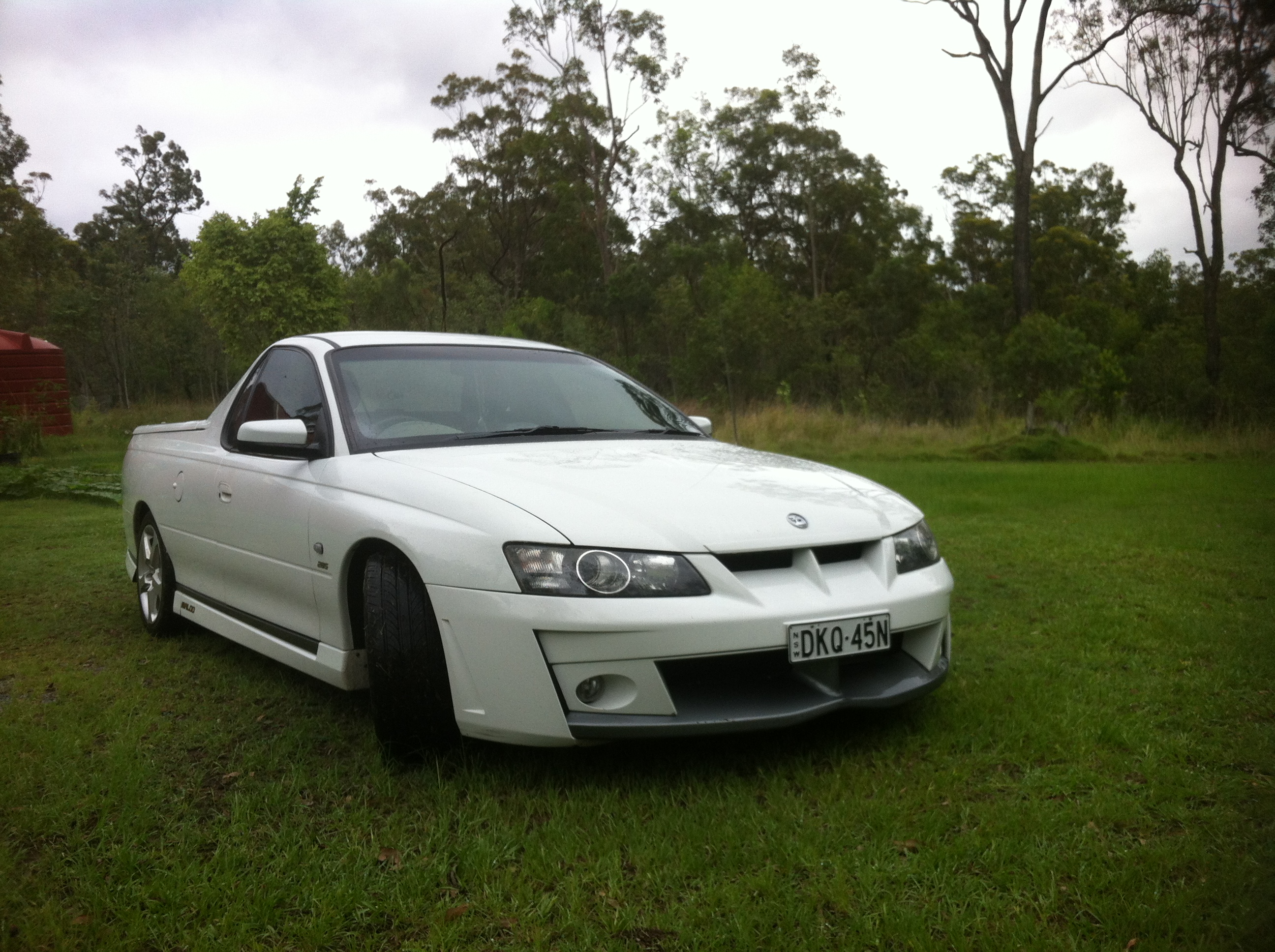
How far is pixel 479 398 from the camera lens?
13.7ft

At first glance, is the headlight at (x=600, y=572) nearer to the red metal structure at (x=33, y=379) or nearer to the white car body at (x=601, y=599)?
the white car body at (x=601, y=599)

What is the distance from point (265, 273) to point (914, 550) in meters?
31.2

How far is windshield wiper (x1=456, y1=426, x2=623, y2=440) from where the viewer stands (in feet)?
12.6

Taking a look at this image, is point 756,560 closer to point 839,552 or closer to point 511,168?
point 839,552

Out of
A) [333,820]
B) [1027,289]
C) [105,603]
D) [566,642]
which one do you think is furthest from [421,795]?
[1027,289]

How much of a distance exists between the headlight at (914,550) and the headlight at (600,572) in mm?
815

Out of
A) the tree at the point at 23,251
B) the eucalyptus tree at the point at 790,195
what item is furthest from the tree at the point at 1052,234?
the tree at the point at 23,251

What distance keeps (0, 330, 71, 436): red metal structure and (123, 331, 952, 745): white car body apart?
2404 cm

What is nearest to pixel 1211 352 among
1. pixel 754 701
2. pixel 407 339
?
pixel 407 339

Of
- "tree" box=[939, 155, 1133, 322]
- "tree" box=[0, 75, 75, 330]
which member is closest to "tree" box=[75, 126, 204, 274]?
"tree" box=[0, 75, 75, 330]

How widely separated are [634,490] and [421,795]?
42.7 inches

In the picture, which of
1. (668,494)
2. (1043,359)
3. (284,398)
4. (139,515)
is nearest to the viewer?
(668,494)

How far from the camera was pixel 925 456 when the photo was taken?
17.1m

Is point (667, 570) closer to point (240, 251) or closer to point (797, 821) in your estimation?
point (797, 821)
